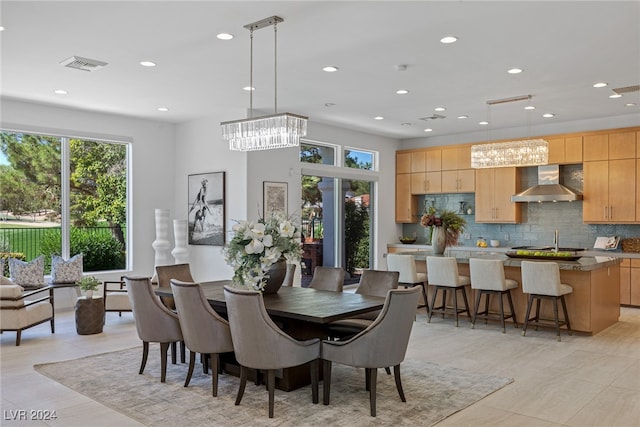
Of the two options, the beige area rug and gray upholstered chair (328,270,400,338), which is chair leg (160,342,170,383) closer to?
the beige area rug

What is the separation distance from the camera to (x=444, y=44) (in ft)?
15.4

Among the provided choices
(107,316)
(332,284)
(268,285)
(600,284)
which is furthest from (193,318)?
(600,284)

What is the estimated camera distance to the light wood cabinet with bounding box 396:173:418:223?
33.8ft

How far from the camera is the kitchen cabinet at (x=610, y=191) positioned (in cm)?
786

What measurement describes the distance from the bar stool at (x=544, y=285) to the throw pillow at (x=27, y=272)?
235 inches

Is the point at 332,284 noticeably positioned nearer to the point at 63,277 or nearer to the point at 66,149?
the point at 63,277

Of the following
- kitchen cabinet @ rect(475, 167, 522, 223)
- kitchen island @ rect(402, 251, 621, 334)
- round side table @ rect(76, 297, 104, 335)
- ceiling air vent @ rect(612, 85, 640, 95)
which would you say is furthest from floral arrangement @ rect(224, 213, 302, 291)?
kitchen cabinet @ rect(475, 167, 522, 223)

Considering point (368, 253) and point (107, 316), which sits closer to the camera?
point (107, 316)

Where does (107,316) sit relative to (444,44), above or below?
below

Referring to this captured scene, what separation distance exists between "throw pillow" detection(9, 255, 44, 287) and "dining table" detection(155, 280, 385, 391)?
2925mm

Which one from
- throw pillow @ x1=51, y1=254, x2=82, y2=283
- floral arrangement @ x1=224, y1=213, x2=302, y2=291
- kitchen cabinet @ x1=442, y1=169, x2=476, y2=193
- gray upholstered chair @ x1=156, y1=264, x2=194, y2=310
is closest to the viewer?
floral arrangement @ x1=224, y1=213, x2=302, y2=291

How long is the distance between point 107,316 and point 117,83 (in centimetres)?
316

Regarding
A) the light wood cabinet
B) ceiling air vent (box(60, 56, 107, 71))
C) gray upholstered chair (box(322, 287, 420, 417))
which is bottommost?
gray upholstered chair (box(322, 287, 420, 417))

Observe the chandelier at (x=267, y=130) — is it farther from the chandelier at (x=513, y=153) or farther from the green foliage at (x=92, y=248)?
the green foliage at (x=92, y=248)
